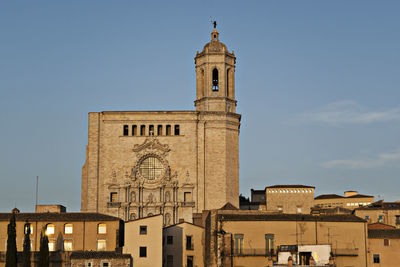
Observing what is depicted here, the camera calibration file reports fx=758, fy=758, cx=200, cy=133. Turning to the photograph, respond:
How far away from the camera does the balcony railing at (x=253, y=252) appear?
168 feet

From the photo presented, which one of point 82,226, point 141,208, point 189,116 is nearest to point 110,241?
point 82,226

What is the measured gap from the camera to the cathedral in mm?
79438

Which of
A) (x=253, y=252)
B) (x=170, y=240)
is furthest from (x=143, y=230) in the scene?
(x=253, y=252)

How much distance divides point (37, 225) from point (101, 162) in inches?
746

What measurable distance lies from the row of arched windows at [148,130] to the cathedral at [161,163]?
11cm

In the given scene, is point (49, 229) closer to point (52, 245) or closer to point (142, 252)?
point (52, 245)

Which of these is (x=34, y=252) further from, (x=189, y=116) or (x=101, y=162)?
(x=189, y=116)

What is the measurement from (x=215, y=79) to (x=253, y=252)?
36807mm

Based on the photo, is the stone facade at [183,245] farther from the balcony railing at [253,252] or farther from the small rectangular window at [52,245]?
the balcony railing at [253,252]

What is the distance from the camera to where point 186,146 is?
81000mm

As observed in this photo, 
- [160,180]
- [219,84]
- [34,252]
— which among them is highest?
[219,84]

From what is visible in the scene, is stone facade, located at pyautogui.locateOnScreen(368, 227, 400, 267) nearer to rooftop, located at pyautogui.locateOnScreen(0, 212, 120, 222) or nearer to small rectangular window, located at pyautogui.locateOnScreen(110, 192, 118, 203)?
rooftop, located at pyautogui.locateOnScreen(0, 212, 120, 222)

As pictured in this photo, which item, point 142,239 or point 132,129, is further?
point 132,129

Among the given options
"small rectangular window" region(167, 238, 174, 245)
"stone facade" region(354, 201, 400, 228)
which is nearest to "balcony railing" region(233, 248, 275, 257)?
"small rectangular window" region(167, 238, 174, 245)
